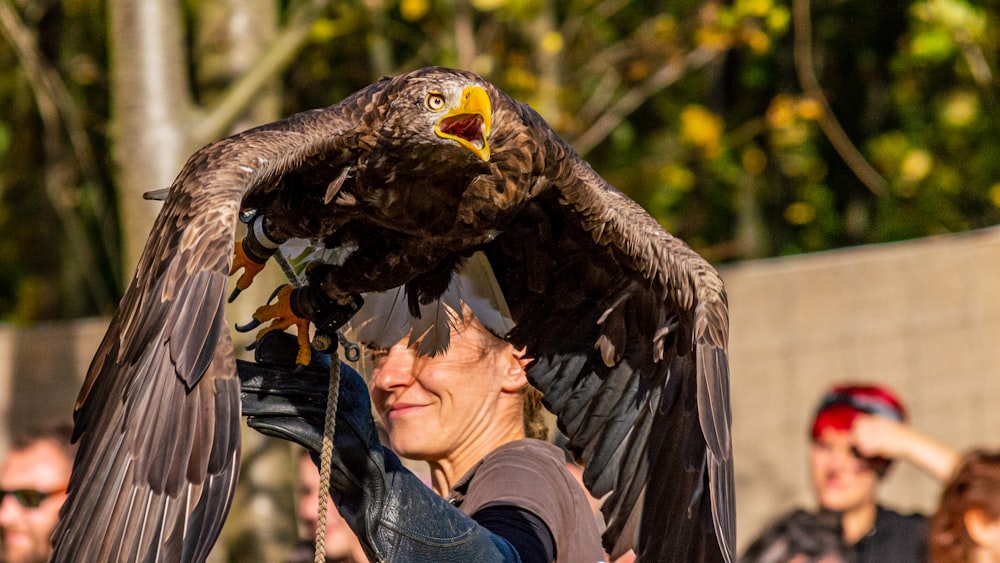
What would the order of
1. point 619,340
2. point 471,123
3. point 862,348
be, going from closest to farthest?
point 471,123
point 619,340
point 862,348

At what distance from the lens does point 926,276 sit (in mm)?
8344

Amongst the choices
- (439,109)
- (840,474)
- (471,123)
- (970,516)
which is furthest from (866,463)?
(439,109)

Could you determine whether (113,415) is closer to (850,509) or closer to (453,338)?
(453,338)

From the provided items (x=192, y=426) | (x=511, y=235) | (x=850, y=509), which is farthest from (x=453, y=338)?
(x=850, y=509)

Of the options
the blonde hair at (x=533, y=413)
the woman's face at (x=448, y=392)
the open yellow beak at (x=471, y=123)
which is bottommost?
the blonde hair at (x=533, y=413)

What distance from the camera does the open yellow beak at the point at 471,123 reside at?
10.2 feet

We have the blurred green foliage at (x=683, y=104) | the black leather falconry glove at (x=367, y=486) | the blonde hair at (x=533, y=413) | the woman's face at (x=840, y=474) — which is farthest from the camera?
the blurred green foliage at (x=683, y=104)

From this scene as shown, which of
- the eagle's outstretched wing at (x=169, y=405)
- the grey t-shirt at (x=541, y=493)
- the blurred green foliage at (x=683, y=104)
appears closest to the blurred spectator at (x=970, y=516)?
the grey t-shirt at (x=541, y=493)

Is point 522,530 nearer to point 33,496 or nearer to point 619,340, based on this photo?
point 619,340

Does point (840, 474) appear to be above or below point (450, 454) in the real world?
below

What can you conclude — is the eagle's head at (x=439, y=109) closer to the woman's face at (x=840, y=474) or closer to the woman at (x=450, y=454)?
the woman at (x=450, y=454)

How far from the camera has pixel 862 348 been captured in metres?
8.11

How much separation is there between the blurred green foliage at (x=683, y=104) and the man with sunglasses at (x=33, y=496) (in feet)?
10.4

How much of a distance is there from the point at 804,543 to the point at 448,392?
1.94 metres
